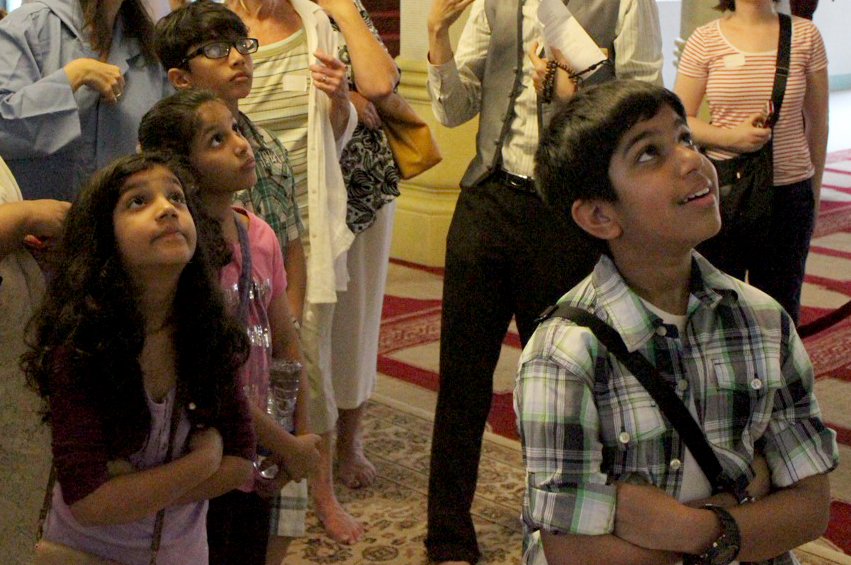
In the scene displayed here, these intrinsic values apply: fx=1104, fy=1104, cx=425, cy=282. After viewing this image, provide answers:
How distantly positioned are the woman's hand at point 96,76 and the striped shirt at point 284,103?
1.76 feet

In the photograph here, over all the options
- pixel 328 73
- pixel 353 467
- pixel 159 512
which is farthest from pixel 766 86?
pixel 159 512

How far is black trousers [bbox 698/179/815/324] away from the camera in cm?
343

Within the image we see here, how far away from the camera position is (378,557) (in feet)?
10.4

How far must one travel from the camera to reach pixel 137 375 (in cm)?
188

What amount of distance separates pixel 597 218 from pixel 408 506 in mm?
1987

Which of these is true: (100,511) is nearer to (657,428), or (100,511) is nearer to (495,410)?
(657,428)

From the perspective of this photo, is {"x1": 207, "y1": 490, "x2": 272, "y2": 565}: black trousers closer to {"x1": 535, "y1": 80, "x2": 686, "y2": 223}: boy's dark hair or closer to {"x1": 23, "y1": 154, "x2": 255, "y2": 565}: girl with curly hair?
{"x1": 23, "y1": 154, "x2": 255, "y2": 565}: girl with curly hair

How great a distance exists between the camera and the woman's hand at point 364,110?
327 centimetres

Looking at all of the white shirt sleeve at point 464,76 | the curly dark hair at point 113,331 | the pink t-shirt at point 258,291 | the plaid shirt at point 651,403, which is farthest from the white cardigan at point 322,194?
the plaid shirt at point 651,403

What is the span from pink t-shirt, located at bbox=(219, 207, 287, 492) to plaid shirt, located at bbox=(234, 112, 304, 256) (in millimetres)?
233

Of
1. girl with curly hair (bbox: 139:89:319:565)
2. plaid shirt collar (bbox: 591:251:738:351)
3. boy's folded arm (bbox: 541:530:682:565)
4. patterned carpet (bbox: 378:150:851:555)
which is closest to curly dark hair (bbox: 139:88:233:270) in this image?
girl with curly hair (bbox: 139:89:319:565)

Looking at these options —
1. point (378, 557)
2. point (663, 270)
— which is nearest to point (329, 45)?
point (378, 557)

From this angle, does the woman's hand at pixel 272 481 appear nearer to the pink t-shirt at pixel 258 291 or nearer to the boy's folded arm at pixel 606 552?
the pink t-shirt at pixel 258 291

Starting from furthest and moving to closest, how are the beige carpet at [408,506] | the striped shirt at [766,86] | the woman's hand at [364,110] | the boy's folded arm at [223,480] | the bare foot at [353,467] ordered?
1. the bare foot at [353,467]
2. the striped shirt at [766,86]
3. the woman's hand at [364,110]
4. the beige carpet at [408,506]
5. the boy's folded arm at [223,480]
